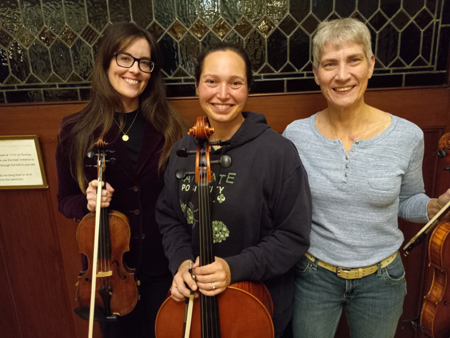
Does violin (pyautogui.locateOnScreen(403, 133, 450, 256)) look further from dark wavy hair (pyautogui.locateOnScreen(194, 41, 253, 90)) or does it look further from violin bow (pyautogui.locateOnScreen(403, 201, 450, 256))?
dark wavy hair (pyautogui.locateOnScreen(194, 41, 253, 90))

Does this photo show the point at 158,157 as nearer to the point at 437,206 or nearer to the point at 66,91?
the point at 66,91

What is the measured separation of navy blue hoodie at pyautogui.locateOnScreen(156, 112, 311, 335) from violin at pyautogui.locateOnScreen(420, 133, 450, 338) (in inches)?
18.0

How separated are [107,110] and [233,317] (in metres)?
1.00

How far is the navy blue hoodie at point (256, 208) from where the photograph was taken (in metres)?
1.20

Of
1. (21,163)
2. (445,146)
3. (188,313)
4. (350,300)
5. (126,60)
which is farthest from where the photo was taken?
(21,163)

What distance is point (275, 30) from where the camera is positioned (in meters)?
1.69

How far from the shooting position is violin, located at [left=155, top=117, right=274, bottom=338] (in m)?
1.10

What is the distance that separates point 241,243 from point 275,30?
1.06 meters

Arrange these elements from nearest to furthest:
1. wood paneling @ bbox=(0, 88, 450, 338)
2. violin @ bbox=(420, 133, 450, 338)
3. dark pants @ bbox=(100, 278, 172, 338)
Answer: violin @ bbox=(420, 133, 450, 338), dark pants @ bbox=(100, 278, 172, 338), wood paneling @ bbox=(0, 88, 450, 338)

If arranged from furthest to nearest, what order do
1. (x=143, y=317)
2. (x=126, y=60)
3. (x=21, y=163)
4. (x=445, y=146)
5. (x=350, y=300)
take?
1. (x=21, y=163)
2. (x=143, y=317)
3. (x=126, y=60)
4. (x=350, y=300)
5. (x=445, y=146)

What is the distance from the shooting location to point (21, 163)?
1.86 meters

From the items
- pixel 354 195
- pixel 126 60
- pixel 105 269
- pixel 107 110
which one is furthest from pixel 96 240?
pixel 354 195

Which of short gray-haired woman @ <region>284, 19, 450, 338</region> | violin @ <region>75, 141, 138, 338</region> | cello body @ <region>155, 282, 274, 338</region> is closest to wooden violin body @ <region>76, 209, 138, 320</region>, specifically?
violin @ <region>75, 141, 138, 338</region>

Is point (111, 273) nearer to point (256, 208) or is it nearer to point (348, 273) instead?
point (256, 208)
